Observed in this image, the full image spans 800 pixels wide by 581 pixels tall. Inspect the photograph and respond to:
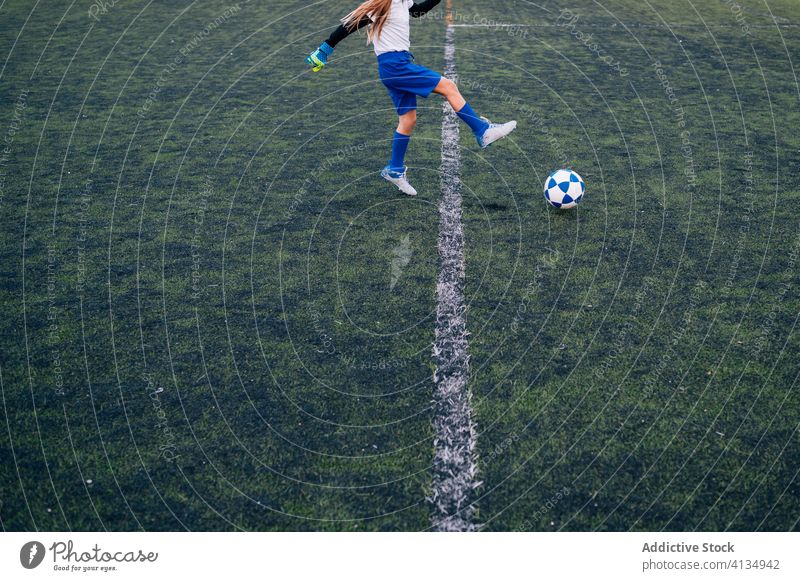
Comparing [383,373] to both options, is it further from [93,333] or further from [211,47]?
[211,47]

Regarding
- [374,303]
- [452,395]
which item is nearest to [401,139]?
[374,303]

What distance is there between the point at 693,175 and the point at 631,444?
161 inches

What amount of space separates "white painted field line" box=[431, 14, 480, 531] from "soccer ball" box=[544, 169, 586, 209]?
818 mm

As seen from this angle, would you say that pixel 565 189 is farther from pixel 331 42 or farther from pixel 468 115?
pixel 331 42

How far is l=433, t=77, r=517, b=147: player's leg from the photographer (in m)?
6.34

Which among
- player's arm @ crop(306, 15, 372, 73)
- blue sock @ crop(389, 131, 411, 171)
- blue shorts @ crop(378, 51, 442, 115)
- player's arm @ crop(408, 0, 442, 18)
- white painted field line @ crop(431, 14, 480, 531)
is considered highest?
player's arm @ crop(408, 0, 442, 18)

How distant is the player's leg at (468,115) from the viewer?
634 cm

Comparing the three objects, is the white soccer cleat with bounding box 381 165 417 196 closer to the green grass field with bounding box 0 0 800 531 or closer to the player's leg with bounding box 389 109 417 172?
the player's leg with bounding box 389 109 417 172

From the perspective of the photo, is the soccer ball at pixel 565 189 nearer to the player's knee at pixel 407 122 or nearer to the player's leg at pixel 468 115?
the player's leg at pixel 468 115

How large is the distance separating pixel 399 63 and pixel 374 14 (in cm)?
44

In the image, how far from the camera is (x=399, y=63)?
244 inches

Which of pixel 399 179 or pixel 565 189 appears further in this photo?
pixel 399 179

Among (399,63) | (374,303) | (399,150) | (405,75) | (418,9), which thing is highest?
(418,9)

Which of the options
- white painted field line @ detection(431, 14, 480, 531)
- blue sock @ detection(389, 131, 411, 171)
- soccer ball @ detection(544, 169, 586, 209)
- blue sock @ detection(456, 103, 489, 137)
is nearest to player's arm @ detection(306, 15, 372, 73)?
blue sock @ detection(389, 131, 411, 171)
